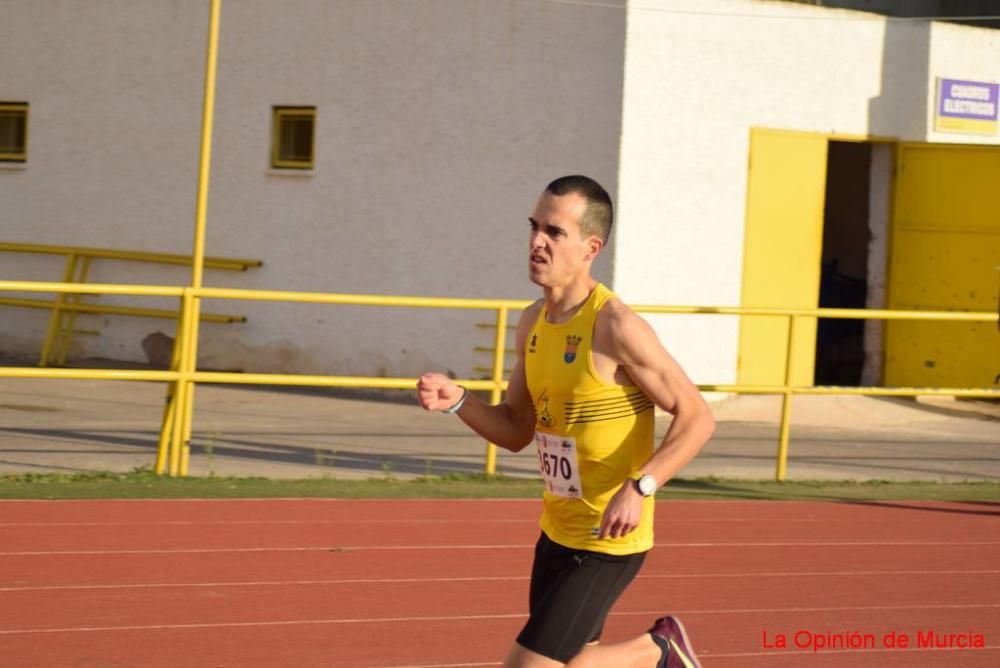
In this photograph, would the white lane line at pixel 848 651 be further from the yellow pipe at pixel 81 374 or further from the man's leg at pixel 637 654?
the yellow pipe at pixel 81 374

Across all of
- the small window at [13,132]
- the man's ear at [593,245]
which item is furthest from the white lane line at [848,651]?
the small window at [13,132]

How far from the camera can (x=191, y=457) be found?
44.5 ft

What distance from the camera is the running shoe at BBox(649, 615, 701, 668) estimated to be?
554cm

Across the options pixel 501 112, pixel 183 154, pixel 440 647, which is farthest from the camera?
pixel 183 154

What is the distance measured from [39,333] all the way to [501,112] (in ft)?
22.8

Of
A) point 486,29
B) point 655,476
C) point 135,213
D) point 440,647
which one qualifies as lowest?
point 440,647

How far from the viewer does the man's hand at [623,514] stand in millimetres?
4898

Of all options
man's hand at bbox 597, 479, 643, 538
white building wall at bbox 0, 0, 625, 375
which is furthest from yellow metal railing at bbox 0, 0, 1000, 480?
man's hand at bbox 597, 479, 643, 538

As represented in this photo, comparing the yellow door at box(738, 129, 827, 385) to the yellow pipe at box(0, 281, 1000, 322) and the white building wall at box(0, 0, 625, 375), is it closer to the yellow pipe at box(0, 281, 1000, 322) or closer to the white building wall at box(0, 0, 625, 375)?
the white building wall at box(0, 0, 625, 375)

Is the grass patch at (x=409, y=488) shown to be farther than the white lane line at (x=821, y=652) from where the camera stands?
Yes

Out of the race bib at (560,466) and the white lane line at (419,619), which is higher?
the race bib at (560,466)

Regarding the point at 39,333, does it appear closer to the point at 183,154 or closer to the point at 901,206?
the point at 183,154

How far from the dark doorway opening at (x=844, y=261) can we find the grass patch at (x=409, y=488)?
6714mm

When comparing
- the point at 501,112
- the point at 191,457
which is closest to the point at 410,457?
the point at 191,457
